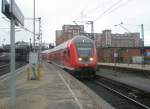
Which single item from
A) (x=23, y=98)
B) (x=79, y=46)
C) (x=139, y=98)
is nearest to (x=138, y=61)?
(x=79, y=46)

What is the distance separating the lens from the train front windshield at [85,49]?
27938mm

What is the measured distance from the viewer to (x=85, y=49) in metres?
28.3

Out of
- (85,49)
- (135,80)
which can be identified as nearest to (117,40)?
(85,49)

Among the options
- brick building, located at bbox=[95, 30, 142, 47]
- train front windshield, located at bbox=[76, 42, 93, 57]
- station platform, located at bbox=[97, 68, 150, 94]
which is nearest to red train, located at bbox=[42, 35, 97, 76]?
train front windshield, located at bbox=[76, 42, 93, 57]

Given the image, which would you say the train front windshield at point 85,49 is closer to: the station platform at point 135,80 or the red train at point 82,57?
the red train at point 82,57

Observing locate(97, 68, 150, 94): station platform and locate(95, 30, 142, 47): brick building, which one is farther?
locate(95, 30, 142, 47): brick building

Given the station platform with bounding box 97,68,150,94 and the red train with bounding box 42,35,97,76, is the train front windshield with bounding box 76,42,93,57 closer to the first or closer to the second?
the red train with bounding box 42,35,97,76

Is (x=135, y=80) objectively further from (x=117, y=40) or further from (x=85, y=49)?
(x=117, y=40)

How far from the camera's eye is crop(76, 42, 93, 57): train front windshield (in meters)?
27.9

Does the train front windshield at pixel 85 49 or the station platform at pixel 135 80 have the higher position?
the train front windshield at pixel 85 49

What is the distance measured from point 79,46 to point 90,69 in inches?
84.9

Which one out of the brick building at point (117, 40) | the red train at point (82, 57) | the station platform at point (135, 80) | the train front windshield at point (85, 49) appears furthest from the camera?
the brick building at point (117, 40)

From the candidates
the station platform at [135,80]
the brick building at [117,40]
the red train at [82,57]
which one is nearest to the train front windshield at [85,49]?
the red train at [82,57]

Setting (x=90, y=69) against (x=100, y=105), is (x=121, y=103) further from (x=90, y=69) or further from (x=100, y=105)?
(x=90, y=69)
